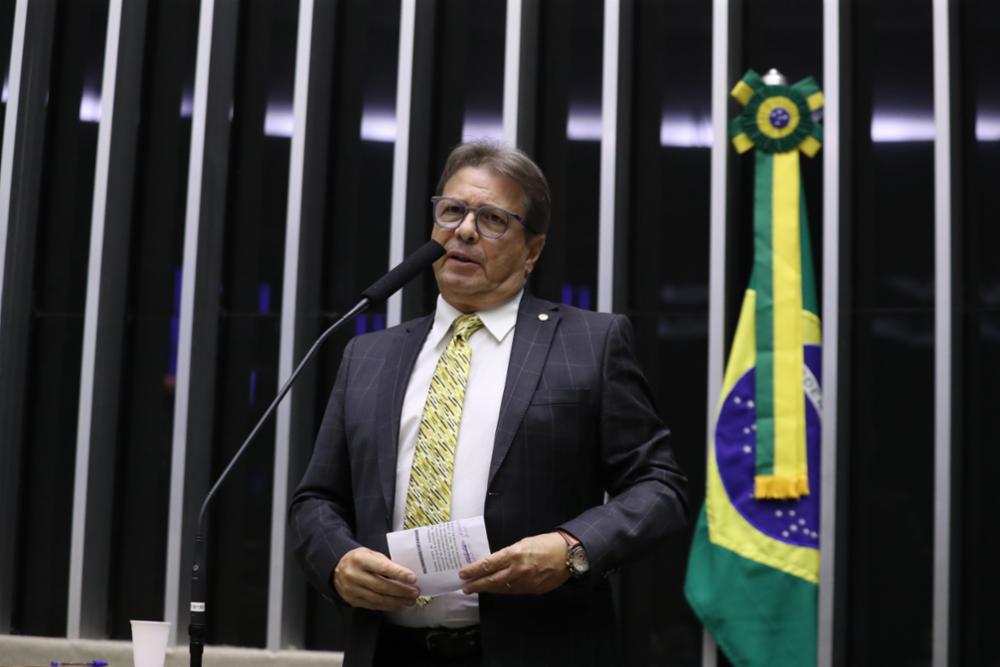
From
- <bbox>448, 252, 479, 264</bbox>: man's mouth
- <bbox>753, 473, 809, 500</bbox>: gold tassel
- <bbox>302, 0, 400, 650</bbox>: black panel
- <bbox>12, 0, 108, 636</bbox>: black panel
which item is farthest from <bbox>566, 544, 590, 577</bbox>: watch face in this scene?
<bbox>12, 0, 108, 636</bbox>: black panel

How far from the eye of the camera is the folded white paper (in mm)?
1670

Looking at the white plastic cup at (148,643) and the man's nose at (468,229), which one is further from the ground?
the man's nose at (468,229)

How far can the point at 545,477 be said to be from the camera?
1.82 metres

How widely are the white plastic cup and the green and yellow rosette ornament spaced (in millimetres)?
2010

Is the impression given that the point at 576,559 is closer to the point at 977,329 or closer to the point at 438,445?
the point at 438,445

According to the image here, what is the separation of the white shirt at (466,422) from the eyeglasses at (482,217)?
5.0 inches

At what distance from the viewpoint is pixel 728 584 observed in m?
3.59

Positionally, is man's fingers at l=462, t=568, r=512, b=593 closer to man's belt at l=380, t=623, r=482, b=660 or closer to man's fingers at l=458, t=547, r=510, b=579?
man's fingers at l=458, t=547, r=510, b=579

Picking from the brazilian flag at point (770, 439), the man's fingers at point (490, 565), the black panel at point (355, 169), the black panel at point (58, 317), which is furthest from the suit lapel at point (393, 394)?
the black panel at point (58, 317)

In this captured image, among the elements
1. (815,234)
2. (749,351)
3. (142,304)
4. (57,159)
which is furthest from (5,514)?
(815,234)

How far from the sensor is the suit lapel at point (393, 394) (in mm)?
1846

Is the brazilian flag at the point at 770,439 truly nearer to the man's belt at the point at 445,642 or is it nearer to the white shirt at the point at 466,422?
the white shirt at the point at 466,422

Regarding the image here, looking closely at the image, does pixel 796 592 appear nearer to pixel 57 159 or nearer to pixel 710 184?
pixel 710 184

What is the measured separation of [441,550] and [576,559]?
0.64 feet
